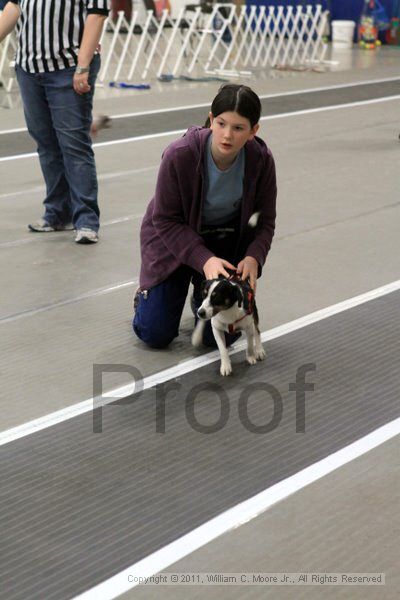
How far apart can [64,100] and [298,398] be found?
2.27m

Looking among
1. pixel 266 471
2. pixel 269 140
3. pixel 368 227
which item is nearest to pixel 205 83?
pixel 269 140

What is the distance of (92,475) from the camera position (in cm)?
262

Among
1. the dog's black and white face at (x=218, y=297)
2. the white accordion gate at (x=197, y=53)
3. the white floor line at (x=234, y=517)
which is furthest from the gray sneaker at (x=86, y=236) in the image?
the white accordion gate at (x=197, y=53)

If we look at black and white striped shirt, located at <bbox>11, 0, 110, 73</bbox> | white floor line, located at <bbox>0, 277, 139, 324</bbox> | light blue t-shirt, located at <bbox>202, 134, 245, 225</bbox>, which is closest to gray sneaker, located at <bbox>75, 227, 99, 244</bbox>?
white floor line, located at <bbox>0, 277, 139, 324</bbox>

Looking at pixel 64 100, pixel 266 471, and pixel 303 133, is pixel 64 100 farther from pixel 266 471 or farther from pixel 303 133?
pixel 303 133

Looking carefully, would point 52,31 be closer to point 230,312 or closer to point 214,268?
point 214,268

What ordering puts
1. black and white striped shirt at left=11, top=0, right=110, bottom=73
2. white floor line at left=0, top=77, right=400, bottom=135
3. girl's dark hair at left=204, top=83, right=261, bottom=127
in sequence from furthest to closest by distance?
white floor line at left=0, top=77, right=400, bottom=135 → black and white striped shirt at left=11, top=0, right=110, bottom=73 → girl's dark hair at left=204, top=83, right=261, bottom=127

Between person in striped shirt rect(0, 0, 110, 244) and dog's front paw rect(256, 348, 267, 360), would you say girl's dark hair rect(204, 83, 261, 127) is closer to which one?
dog's front paw rect(256, 348, 267, 360)

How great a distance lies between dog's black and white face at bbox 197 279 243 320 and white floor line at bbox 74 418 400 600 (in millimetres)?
617

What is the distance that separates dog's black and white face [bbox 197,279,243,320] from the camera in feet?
10.0

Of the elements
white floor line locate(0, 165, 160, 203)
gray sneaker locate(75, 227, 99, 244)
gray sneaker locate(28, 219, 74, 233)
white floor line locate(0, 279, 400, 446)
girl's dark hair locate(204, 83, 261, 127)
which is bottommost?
white floor line locate(0, 165, 160, 203)

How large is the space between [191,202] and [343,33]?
44.6 feet

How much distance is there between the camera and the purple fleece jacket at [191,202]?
Answer: 10.6ft

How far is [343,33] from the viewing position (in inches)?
631
